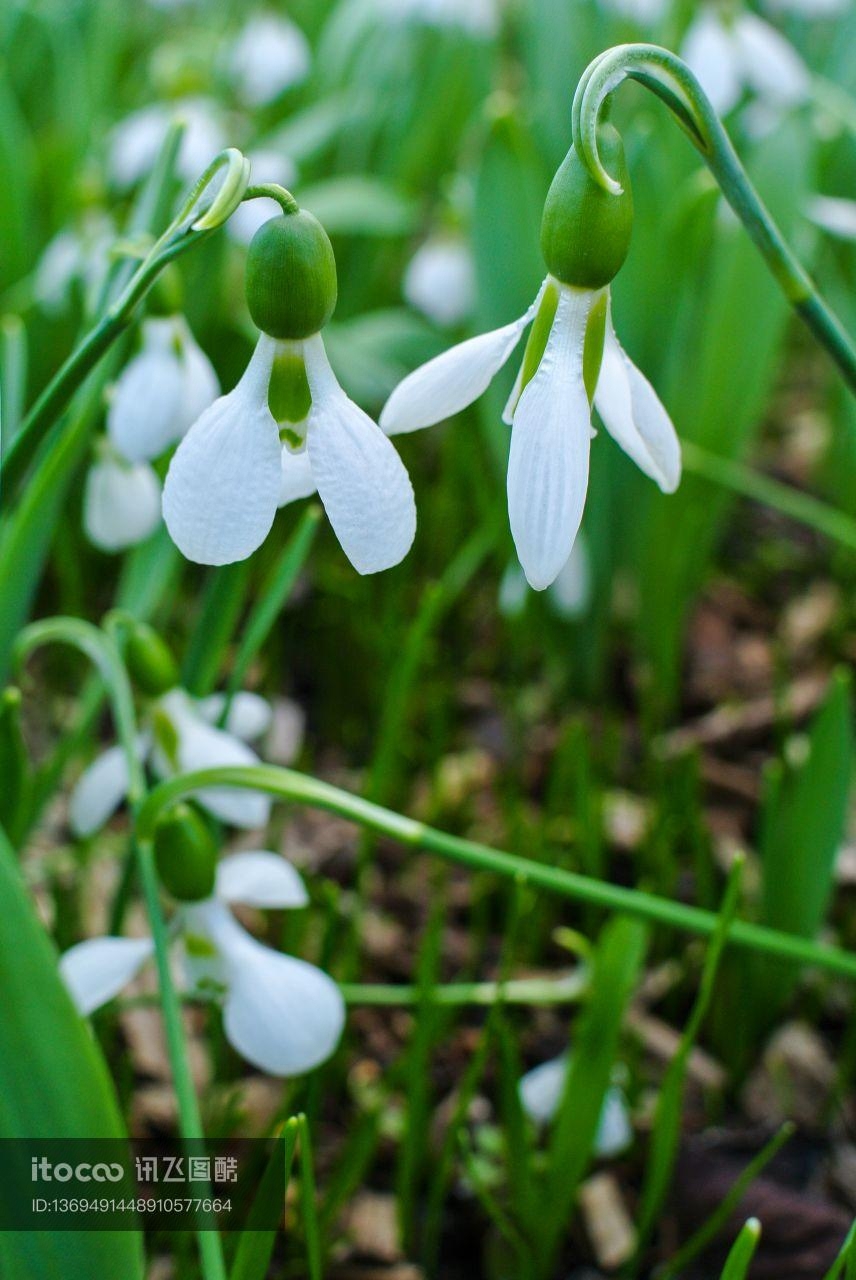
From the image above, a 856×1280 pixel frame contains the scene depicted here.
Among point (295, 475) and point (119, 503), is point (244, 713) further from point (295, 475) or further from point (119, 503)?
point (295, 475)

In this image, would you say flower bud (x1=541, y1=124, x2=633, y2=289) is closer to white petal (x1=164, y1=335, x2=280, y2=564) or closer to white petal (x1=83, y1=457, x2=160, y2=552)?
white petal (x1=164, y1=335, x2=280, y2=564)

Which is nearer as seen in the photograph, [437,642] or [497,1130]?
[497,1130]

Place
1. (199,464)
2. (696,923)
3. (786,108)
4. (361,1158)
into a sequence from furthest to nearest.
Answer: (786,108) < (361,1158) < (696,923) < (199,464)

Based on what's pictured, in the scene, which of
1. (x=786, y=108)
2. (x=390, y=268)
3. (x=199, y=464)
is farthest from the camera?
(x=390, y=268)

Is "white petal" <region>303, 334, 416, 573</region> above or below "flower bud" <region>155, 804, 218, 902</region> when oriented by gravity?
above

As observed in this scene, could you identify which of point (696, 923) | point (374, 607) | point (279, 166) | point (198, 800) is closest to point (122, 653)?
point (198, 800)

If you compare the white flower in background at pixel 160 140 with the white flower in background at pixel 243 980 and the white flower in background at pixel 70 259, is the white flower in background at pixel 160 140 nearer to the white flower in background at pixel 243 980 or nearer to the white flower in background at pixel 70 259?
the white flower in background at pixel 70 259

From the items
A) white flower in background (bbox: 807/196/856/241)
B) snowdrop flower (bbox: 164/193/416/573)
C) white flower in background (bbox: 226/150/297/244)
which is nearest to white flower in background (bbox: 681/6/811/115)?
white flower in background (bbox: 807/196/856/241)

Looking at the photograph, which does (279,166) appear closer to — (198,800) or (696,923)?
(198,800)
